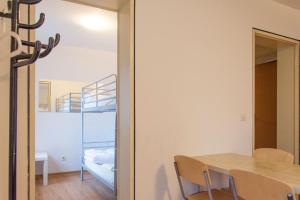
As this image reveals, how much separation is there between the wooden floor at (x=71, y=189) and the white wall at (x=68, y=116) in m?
0.44

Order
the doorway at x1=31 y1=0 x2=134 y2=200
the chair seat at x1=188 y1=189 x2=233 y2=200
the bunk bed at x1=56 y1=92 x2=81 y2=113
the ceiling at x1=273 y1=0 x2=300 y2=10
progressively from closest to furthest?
1. the chair seat at x1=188 y1=189 x2=233 y2=200
2. the doorway at x1=31 y1=0 x2=134 y2=200
3. the ceiling at x1=273 y1=0 x2=300 y2=10
4. the bunk bed at x1=56 y1=92 x2=81 y2=113

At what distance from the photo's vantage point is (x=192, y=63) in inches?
84.7

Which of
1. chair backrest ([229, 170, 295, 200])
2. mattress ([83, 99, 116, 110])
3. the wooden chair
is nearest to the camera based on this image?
chair backrest ([229, 170, 295, 200])

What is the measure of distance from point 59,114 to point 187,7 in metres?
3.33

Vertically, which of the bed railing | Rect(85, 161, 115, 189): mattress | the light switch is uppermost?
the light switch

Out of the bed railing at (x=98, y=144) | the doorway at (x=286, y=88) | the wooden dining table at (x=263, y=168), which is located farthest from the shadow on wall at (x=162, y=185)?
the bed railing at (x=98, y=144)

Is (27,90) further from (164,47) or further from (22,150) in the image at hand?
(164,47)

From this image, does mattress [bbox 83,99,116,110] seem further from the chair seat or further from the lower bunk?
the chair seat

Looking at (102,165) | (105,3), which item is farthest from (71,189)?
(105,3)

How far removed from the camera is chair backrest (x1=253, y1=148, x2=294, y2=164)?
74.3 inches

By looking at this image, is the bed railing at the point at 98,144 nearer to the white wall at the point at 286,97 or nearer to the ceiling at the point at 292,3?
the white wall at the point at 286,97

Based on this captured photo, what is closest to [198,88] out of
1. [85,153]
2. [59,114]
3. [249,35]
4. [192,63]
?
[192,63]

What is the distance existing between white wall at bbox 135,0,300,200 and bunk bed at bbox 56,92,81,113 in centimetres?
320

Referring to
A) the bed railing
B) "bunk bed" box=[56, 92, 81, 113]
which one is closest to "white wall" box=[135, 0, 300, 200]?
the bed railing
